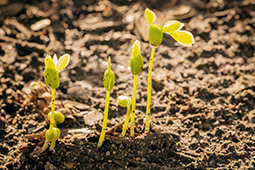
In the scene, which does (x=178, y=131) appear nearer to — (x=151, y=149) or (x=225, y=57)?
(x=151, y=149)

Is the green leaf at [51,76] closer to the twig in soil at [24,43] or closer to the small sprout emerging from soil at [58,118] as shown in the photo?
the small sprout emerging from soil at [58,118]

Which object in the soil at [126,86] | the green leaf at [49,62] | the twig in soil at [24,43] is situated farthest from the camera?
Answer: the twig in soil at [24,43]

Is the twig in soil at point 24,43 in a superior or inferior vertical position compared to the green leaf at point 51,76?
superior

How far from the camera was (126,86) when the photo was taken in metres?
1.94

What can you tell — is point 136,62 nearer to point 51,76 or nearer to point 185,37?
point 185,37

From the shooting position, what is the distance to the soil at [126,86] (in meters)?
1.37

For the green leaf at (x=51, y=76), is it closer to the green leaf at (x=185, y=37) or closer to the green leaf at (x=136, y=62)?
the green leaf at (x=136, y=62)

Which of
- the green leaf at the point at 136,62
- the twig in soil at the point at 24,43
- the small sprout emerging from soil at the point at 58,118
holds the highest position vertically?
the twig in soil at the point at 24,43

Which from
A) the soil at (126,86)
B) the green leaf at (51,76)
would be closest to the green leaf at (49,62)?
the green leaf at (51,76)

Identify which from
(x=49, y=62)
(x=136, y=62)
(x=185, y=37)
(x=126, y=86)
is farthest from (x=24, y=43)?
(x=185, y=37)

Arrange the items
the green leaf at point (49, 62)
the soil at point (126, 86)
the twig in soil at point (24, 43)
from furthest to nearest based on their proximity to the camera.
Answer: the twig in soil at point (24, 43) < the soil at point (126, 86) < the green leaf at point (49, 62)

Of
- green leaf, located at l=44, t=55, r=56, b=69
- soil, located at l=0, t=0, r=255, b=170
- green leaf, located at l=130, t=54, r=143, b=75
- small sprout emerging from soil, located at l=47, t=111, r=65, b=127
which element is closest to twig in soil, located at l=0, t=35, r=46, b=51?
soil, located at l=0, t=0, r=255, b=170

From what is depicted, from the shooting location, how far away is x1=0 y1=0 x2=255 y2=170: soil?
4.50ft

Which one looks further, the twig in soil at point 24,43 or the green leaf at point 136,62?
the twig in soil at point 24,43
